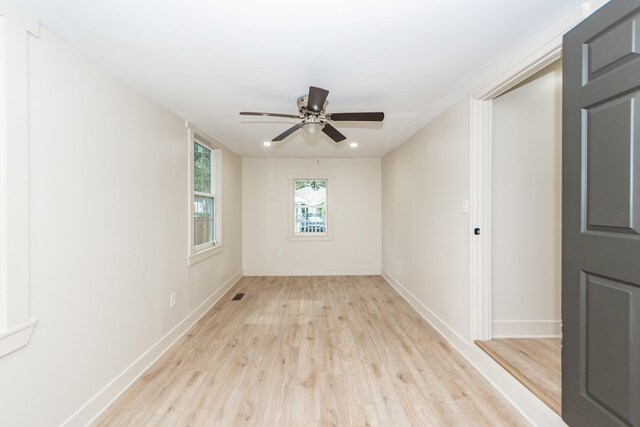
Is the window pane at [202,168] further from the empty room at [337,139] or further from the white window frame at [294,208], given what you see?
the white window frame at [294,208]

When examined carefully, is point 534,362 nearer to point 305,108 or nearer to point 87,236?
point 305,108

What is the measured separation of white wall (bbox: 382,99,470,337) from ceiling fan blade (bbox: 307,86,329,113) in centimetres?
133

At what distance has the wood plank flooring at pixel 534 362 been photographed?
1.78 m

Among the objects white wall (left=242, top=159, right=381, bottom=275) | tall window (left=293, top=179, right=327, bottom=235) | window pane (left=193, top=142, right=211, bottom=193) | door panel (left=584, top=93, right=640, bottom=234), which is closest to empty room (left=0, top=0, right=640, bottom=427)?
door panel (left=584, top=93, right=640, bottom=234)

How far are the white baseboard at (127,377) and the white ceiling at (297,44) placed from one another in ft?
7.13

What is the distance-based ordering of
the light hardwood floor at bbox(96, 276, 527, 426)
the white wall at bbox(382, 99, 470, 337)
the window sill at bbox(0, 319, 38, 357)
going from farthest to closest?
the white wall at bbox(382, 99, 470, 337) → the light hardwood floor at bbox(96, 276, 527, 426) → the window sill at bbox(0, 319, 38, 357)

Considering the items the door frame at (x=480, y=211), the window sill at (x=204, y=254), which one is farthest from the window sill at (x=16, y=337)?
the door frame at (x=480, y=211)

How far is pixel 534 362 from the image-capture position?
214cm

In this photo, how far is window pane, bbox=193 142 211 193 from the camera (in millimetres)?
3685

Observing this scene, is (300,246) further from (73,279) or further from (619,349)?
(619,349)

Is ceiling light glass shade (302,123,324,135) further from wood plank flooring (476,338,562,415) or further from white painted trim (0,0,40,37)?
wood plank flooring (476,338,562,415)

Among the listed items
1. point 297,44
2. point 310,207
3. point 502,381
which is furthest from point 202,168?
point 502,381

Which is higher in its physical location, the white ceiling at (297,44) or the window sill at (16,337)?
the white ceiling at (297,44)

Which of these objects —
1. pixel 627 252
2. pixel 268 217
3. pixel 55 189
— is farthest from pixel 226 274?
pixel 627 252
